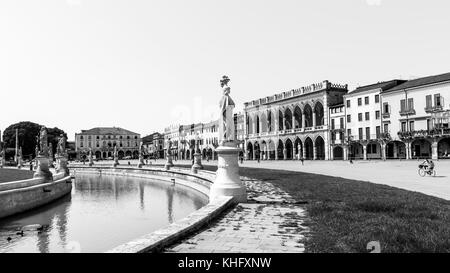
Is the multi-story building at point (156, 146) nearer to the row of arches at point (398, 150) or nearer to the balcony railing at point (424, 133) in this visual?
the row of arches at point (398, 150)

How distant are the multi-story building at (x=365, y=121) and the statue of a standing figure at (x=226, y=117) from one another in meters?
44.3

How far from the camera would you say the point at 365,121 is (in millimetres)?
54406

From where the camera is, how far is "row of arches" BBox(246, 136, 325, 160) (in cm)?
6366

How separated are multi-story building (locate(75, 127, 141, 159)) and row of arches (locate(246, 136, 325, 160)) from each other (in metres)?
78.4

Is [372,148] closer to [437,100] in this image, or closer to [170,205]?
[437,100]

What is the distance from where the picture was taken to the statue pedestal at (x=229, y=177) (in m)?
11.0

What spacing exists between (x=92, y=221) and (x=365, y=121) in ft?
160

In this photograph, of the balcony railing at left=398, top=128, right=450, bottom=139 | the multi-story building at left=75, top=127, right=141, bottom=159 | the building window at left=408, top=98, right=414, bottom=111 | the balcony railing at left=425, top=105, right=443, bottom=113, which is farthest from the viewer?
the multi-story building at left=75, top=127, right=141, bottom=159

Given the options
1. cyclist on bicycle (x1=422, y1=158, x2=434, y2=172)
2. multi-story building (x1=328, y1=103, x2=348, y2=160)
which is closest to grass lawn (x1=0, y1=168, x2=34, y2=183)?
cyclist on bicycle (x1=422, y1=158, x2=434, y2=172)

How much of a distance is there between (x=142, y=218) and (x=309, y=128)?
51.9 metres

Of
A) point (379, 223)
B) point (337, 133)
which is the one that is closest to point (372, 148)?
point (337, 133)

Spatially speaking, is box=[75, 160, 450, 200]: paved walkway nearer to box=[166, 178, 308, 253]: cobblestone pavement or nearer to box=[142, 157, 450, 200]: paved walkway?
box=[142, 157, 450, 200]: paved walkway

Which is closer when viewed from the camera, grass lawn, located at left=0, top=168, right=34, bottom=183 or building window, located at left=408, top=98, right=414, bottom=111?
grass lawn, located at left=0, top=168, right=34, bottom=183
